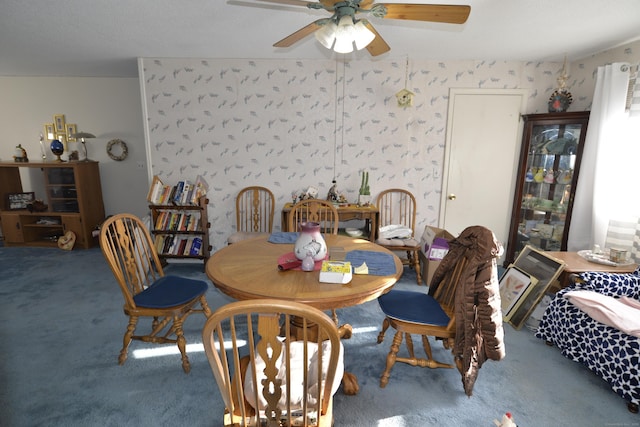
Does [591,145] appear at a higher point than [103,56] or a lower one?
lower

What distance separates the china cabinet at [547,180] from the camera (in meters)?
3.12

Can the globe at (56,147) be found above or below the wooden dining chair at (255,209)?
above

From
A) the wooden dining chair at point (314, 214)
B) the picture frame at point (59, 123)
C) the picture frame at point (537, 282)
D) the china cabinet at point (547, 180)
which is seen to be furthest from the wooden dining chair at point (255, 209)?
the picture frame at point (59, 123)

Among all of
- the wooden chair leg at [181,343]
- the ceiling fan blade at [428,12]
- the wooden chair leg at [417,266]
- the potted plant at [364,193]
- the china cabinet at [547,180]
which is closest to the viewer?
the ceiling fan blade at [428,12]

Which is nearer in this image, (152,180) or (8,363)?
(8,363)

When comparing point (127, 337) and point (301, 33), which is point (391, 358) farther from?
point (301, 33)

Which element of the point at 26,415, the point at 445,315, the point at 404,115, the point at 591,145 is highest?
the point at 404,115

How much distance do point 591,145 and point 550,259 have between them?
125cm

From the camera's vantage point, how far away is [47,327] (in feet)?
8.11

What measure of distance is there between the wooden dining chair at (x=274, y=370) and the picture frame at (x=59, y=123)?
507 centimetres

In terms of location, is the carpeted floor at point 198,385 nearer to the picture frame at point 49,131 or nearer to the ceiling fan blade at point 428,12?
the ceiling fan blade at point 428,12

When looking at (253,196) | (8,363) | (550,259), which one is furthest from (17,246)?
(550,259)

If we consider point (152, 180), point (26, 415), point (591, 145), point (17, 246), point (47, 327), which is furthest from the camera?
point (17, 246)

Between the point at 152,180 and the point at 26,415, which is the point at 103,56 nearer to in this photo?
the point at 152,180
